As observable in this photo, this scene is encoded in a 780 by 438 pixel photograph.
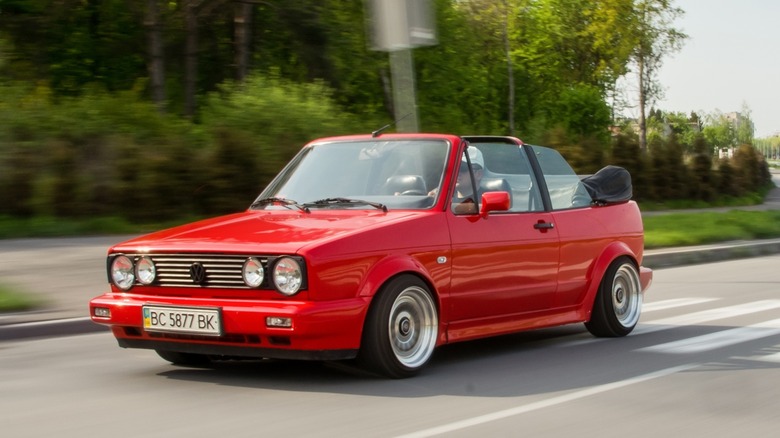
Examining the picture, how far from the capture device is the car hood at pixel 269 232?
6.49m

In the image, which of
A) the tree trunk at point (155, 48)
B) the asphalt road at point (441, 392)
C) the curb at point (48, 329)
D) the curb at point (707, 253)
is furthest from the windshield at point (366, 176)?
the tree trunk at point (155, 48)

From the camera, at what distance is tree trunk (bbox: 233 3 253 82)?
29.8m

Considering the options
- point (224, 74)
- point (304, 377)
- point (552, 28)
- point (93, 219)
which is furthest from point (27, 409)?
point (552, 28)

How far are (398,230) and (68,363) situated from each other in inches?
97.7

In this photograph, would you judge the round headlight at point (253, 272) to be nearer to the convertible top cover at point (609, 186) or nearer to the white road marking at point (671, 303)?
the convertible top cover at point (609, 186)

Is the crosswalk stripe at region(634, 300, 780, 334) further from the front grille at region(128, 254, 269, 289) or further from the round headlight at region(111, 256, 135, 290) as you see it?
the round headlight at region(111, 256, 135, 290)

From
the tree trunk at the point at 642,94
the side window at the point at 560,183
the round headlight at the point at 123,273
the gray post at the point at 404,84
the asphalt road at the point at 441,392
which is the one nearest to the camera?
the asphalt road at the point at 441,392

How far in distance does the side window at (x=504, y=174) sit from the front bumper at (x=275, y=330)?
1580mm

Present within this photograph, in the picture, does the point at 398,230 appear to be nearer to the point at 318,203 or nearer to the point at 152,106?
the point at 318,203

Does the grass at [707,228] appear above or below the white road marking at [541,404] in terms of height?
below

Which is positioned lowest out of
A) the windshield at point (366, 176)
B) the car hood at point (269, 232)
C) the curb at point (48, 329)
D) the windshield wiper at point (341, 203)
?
the curb at point (48, 329)

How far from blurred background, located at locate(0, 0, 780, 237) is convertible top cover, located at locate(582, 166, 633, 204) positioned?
77.9 inches

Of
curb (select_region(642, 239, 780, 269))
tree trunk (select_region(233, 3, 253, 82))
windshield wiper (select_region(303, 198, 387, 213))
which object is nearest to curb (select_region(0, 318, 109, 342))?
windshield wiper (select_region(303, 198, 387, 213))

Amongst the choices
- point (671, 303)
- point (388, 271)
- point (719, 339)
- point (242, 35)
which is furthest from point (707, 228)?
point (388, 271)
